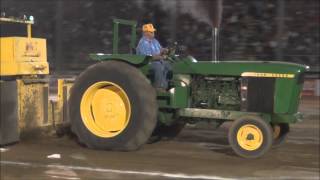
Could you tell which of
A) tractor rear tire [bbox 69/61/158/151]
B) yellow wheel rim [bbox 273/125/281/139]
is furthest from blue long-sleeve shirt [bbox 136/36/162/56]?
yellow wheel rim [bbox 273/125/281/139]

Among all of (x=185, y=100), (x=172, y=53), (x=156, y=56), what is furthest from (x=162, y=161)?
(x=172, y=53)

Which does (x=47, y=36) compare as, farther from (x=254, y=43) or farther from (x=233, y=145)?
(x=233, y=145)

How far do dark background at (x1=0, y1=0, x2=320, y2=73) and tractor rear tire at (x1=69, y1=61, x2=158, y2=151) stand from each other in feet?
19.0

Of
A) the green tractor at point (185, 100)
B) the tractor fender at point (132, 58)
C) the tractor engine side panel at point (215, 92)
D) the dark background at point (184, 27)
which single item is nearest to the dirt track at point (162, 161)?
the green tractor at point (185, 100)

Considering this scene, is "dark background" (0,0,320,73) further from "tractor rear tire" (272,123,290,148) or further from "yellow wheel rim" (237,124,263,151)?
"yellow wheel rim" (237,124,263,151)

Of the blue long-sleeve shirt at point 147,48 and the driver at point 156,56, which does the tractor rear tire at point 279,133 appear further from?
the blue long-sleeve shirt at point 147,48

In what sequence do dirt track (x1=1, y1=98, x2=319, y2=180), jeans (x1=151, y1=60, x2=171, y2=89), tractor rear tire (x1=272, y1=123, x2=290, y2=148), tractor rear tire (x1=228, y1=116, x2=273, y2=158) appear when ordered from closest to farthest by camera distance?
dirt track (x1=1, y1=98, x2=319, y2=180)
tractor rear tire (x1=228, y1=116, x2=273, y2=158)
jeans (x1=151, y1=60, x2=171, y2=89)
tractor rear tire (x1=272, y1=123, x2=290, y2=148)

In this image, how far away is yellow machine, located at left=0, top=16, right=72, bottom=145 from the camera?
28.7 feet

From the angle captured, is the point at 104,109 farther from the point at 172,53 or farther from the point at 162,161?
the point at 162,161

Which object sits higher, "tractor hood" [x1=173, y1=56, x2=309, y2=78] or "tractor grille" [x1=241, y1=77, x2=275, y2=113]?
"tractor hood" [x1=173, y1=56, x2=309, y2=78]

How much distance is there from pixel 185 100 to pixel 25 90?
7.12 feet

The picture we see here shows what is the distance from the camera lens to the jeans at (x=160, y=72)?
27.6 ft

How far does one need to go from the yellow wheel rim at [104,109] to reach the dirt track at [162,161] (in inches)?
13.1

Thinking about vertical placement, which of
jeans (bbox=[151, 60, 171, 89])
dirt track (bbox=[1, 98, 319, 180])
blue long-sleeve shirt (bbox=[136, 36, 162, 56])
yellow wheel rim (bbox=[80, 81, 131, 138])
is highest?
blue long-sleeve shirt (bbox=[136, 36, 162, 56])
